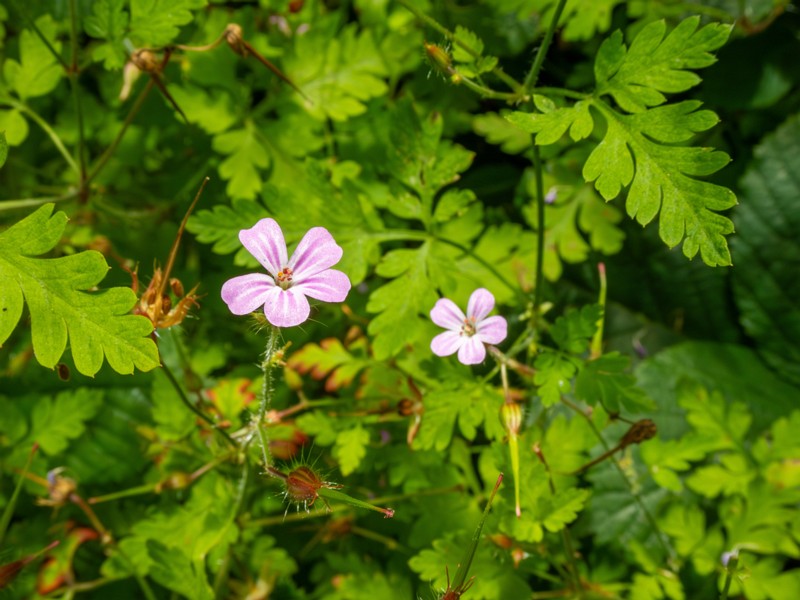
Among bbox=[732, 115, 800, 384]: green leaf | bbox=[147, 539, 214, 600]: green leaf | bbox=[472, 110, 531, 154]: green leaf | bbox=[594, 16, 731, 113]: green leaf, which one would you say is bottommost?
bbox=[147, 539, 214, 600]: green leaf

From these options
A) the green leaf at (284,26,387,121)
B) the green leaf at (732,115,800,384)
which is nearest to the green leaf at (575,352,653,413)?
the green leaf at (284,26,387,121)

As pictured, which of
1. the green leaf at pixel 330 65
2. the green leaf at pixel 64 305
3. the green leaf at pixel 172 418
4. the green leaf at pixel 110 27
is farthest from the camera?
the green leaf at pixel 330 65

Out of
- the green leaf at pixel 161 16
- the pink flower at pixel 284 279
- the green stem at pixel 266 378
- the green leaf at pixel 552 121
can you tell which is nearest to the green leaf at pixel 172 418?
the green stem at pixel 266 378

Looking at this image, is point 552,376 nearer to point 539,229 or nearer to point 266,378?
point 539,229

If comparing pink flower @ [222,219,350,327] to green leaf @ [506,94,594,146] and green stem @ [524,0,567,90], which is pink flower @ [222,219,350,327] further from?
green stem @ [524,0,567,90]

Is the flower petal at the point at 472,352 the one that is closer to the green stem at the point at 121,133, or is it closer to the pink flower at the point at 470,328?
the pink flower at the point at 470,328

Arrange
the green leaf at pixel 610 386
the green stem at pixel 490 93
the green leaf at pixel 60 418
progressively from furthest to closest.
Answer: the green leaf at pixel 60 418, the green leaf at pixel 610 386, the green stem at pixel 490 93

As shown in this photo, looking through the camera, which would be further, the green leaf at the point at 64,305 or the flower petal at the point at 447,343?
the flower petal at the point at 447,343
